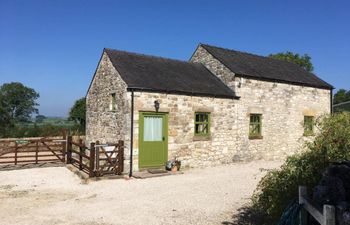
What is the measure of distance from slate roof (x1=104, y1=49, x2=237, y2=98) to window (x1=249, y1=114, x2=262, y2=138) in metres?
1.93

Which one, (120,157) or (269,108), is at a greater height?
(269,108)

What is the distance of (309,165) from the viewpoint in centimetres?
601

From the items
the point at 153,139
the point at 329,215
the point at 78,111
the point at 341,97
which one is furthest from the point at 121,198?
the point at 341,97

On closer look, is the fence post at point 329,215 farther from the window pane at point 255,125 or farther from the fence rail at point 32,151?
the window pane at point 255,125

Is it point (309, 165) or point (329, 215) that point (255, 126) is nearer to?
point (309, 165)

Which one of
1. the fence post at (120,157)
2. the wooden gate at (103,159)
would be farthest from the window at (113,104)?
the fence post at (120,157)

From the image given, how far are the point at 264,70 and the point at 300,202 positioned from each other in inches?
589

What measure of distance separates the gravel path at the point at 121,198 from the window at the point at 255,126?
3982 millimetres

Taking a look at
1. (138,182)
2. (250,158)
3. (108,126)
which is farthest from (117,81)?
(250,158)

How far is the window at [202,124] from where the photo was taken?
1491 centimetres

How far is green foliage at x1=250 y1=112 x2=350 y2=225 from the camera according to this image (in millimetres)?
5895

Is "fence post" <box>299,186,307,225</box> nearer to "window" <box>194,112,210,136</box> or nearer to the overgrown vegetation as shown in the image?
the overgrown vegetation

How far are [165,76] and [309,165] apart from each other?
9.84 meters

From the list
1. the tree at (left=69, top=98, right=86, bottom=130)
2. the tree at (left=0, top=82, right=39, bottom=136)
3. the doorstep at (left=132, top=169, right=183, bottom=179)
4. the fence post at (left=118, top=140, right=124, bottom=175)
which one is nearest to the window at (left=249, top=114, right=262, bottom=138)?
the doorstep at (left=132, top=169, right=183, bottom=179)
